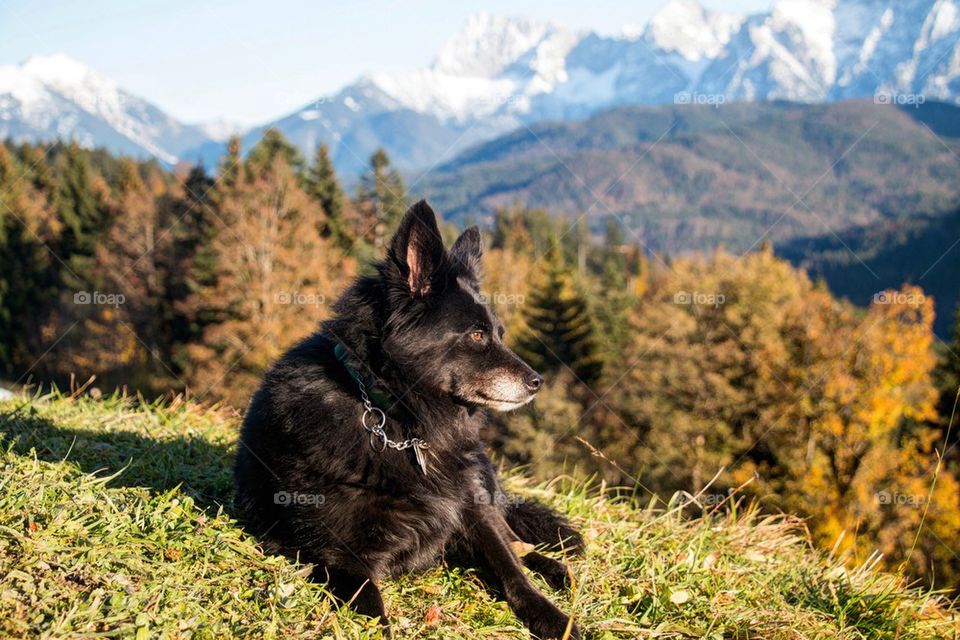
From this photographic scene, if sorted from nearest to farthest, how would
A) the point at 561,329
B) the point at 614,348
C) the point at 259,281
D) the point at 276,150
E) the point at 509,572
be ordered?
the point at 509,572
the point at 259,281
the point at 276,150
the point at 561,329
the point at 614,348

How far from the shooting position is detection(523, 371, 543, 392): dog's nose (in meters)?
4.30

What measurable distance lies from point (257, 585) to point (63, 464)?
5.50 ft

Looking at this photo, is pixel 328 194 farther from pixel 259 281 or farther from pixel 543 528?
pixel 543 528

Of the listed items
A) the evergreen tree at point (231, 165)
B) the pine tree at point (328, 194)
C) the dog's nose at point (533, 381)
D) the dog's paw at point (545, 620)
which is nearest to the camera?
the dog's paw at point (545, 620)

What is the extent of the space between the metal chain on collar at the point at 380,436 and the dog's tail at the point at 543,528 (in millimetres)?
1138

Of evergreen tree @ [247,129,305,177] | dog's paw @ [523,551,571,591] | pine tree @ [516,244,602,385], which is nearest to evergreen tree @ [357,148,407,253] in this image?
evergreen tree @ [247,129,305,177]

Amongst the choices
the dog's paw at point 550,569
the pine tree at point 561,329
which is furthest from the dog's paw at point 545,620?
the pine tree at point 561,329

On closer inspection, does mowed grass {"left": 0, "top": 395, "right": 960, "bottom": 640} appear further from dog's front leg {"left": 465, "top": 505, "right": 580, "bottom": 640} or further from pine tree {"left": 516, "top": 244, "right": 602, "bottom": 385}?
pine tree {"left": 516, "top": 244, "right": 602, "bottom": 385}

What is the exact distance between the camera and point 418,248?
4.02 m

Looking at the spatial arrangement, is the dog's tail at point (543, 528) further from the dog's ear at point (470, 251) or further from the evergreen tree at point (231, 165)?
the evergreen tree at point (231, 165)

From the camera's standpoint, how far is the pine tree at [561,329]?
4272 centimetres

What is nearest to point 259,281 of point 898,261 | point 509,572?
point 509,572

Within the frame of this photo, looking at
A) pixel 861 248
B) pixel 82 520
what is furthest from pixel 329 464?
pixel 861 248

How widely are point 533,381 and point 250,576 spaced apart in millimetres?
1896
